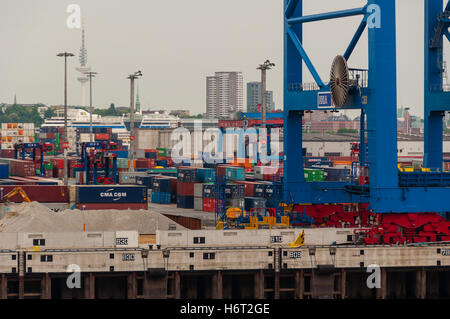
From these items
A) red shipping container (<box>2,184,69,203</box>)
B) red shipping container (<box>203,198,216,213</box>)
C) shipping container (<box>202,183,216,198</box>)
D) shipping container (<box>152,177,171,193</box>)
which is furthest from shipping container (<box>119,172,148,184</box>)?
red shipping container (<box>2,184,69,203</box>)

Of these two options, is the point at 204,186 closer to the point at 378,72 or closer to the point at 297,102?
the point at 297,102

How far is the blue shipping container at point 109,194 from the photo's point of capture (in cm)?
8294

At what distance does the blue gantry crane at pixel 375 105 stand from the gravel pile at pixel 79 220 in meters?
10.3

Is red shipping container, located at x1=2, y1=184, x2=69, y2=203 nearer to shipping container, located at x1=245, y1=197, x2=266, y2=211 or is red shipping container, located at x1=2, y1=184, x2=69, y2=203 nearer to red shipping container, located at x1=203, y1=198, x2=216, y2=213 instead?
red shipping container, located at x1=203, y1=198, x2=216, y2=213

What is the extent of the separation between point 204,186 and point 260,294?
117 feet

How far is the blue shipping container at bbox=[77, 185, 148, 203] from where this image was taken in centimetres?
8294

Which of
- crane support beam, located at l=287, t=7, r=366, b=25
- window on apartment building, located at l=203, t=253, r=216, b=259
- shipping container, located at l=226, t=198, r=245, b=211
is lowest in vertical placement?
window on apartment building, located at l=203, t=253, r=216, b=259

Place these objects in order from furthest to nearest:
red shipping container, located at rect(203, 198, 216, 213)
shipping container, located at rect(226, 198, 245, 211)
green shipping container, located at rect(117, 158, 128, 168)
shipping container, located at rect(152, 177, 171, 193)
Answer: green shipping container, located at rect(117, 158, 128, 168)
shipping container, located at rect(152, 177, 171, 193)
red shipping container, located at rect(203, 198, 216, 213)
shipping container, located at rect(226, 198, 245, 211)

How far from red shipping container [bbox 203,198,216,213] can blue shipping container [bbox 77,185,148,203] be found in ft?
35.6

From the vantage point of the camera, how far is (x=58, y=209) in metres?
82.9

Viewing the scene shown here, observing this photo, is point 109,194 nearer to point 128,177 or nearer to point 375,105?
point 375,105

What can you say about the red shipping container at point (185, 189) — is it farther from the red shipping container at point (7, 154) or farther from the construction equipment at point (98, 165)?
the red shipping container at point (7, 154)

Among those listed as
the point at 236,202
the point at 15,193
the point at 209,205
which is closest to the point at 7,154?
the point at 209,205
